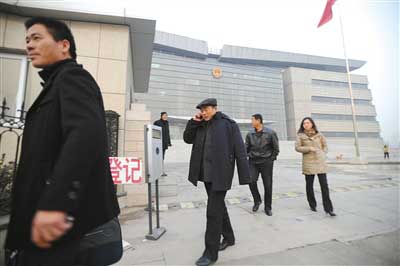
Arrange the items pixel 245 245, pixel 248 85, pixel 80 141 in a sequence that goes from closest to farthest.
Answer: pixel 80 141 → pixel 245 245 → pixel 248 85

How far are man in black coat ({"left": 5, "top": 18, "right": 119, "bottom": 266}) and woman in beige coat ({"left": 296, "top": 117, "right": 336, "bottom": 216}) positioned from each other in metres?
4.07

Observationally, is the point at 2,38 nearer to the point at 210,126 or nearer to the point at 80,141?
the point at 210,126

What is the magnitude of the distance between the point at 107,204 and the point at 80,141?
0.37 metres

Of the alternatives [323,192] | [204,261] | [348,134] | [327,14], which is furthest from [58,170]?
[348,134]

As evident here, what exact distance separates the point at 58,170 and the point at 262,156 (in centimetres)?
399

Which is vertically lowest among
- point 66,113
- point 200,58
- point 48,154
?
point 48,154

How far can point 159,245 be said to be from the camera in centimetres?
302

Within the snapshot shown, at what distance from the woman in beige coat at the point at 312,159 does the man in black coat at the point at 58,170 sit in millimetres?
4069

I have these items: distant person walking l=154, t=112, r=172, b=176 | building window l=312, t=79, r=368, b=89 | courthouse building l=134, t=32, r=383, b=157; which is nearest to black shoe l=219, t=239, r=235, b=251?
distant person walking l=154, t=112, r=172, b=176

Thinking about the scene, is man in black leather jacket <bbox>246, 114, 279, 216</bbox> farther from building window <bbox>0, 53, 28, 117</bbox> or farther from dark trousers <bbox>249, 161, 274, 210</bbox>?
building window <bbox>0, 53, 28, 117</bbox>

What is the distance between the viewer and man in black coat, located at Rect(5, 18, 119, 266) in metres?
0.93

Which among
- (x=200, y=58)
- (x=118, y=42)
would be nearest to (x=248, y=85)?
(x=200, y=58)

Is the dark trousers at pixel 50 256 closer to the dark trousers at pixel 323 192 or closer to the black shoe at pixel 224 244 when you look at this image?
the black shoe at pixel 224 244

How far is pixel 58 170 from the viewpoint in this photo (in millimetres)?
953
